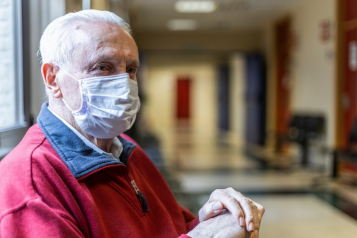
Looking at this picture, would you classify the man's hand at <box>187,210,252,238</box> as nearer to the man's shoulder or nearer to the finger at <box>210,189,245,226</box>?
the finger at <box>210,189,245,226</box>

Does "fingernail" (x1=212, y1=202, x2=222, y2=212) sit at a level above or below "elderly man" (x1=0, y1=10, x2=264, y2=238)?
below

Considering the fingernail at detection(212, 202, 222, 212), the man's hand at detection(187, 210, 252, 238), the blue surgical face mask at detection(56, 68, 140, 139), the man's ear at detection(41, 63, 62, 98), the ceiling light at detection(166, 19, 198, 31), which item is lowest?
the man's hand at detection(187, 210, 252, 238)

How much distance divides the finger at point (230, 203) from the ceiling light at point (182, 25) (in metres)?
8.59

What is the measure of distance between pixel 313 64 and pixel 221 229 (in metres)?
6.77

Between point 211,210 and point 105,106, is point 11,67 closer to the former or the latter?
point 105,106

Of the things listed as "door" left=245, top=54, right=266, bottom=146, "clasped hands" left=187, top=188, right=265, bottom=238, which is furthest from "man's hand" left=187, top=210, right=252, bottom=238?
"door" left=245, top=54, right=266, bottom=146

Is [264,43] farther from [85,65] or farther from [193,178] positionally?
[85,65]

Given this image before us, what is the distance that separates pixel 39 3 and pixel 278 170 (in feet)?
18.0

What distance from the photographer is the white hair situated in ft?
3.51

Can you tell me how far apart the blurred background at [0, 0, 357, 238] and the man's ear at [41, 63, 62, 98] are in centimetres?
44

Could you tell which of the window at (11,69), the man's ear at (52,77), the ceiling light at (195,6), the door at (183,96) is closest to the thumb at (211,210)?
the man's ear at (52,77)

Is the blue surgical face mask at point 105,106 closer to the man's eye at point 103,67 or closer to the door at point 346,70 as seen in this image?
the man's eye at point 103,67

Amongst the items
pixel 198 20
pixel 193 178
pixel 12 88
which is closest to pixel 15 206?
pixel 12 88

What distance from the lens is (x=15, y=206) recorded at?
0.85m
